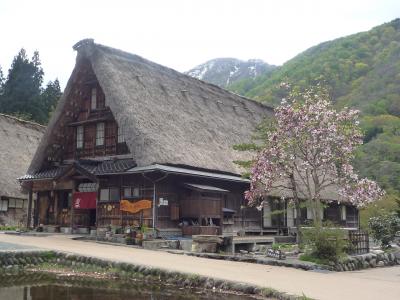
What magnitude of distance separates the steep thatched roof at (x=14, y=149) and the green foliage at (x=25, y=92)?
12245 millimetres

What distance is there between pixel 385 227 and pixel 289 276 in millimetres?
7023

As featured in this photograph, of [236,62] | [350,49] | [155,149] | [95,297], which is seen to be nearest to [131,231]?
[155,149]

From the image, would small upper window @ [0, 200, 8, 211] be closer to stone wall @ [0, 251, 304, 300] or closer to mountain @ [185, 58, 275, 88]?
stone wall @ [0, 251, 304, 300]

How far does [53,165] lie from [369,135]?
34.9 meters

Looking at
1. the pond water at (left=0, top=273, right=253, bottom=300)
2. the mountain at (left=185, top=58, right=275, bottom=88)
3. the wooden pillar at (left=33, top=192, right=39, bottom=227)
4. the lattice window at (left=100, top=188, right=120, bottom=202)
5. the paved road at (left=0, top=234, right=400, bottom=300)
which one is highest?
the mountain at (left=185, top=58, right=275, bottom=88)

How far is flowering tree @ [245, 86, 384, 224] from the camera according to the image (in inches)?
631

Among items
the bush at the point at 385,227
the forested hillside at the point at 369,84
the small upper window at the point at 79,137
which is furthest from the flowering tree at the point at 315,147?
the forested hillside at the point at 369,84

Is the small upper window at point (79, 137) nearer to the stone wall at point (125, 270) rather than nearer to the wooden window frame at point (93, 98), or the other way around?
the wooden window frame at point (93, 98)

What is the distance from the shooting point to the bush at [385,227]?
16156 mm

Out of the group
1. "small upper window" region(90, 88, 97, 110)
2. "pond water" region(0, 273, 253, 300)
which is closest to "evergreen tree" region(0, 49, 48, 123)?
"small upper window" region(90, 88, 97, 110)

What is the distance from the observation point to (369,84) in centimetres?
4984

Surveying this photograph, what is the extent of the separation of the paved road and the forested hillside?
87.0ft

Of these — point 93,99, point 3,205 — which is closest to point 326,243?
point 93,99

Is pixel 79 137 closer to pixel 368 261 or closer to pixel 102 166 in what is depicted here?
pixel 102 166
